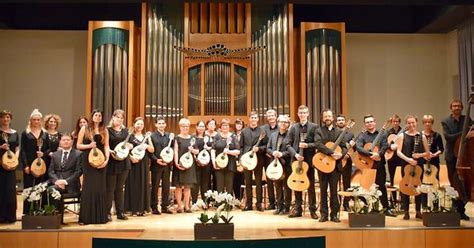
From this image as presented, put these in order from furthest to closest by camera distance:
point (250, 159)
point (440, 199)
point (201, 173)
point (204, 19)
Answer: point (204, 19)
point (201, 173)
point (250, 159)
point (440, 199)

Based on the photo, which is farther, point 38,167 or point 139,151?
point 139,151

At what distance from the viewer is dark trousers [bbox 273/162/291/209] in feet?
22.5

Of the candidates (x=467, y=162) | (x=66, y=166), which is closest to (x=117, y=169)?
Result: (x=66, y=166)

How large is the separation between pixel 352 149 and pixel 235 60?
3.39 metres

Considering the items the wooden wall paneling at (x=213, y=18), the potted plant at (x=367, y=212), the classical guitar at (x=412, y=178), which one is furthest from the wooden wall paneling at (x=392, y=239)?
the wooden wall paneling at (x=213, y=18)

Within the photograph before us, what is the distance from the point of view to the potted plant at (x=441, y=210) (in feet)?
18.5

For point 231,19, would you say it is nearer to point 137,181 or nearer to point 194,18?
point 194,18

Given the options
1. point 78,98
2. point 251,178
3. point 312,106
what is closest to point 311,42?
point 312,106

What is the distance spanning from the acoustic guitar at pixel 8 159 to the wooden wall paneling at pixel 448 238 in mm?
4700

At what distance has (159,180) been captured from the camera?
23.0ft

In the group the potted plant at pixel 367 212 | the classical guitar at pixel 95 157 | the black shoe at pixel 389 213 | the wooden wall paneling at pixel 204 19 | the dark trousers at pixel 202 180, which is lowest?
the black shoe at pixel 389 213

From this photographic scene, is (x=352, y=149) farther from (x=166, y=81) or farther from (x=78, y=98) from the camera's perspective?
(x=78, y=98)

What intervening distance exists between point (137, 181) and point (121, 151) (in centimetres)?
69

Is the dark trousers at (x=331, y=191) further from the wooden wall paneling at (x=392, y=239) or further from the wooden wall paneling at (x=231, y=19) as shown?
the wooden wall paneling at (x=231, y=19)
